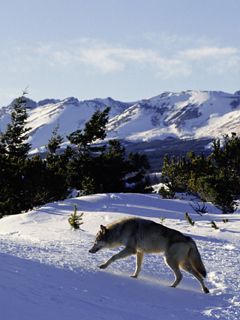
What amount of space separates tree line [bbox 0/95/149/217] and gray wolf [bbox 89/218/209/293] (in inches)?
909

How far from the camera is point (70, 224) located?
16.6 metres

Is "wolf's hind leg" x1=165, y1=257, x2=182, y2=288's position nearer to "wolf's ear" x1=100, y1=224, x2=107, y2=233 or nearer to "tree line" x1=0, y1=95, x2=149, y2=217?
"wolf's ear" x1=100, y1=224, x2=107, y2=233

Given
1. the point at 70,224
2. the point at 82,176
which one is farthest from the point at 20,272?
the point at 82,176

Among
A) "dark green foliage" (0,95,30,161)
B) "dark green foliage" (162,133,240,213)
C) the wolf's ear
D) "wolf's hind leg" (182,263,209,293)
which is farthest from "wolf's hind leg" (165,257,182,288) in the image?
"dark green foliage" (0,95,30,161)

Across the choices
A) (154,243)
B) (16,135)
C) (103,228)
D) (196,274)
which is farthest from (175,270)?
(16,135)

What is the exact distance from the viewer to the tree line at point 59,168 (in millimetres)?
33062

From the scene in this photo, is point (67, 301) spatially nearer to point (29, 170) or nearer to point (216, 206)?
point (216, 206)

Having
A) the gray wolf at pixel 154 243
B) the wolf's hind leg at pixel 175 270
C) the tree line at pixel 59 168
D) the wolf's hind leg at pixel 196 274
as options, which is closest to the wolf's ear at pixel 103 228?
the gray wolf at pixel 154 243

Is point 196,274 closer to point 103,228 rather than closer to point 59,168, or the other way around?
point 103,228

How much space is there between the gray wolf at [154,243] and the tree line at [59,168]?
75.8 feet

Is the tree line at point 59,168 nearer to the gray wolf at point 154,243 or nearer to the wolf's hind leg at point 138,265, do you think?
the gray wolf at point 154,243

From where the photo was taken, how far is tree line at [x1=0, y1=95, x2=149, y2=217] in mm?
33062

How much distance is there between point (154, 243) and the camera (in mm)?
9266

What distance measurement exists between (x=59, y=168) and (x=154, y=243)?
27.4m
